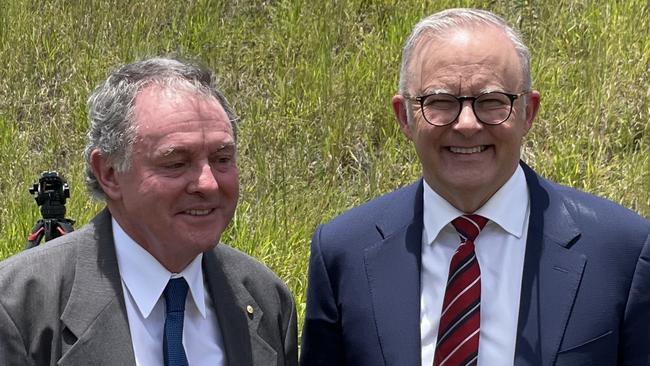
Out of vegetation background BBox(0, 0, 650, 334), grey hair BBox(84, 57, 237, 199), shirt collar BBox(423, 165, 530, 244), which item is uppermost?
grey hair BBox(84, 57, 237, 199)

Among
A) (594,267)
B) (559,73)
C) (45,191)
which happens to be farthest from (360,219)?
(559,73)

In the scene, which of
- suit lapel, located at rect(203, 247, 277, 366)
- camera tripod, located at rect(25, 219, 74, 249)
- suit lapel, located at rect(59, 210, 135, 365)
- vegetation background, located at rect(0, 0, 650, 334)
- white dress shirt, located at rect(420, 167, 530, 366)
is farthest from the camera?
vegetation background, located at rect(0, 0, 650, 334)

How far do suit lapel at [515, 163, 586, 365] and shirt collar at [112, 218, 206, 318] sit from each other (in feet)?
2.90

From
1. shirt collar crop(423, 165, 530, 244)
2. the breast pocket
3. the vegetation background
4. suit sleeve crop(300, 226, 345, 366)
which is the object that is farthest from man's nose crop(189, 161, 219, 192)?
the vegetation background

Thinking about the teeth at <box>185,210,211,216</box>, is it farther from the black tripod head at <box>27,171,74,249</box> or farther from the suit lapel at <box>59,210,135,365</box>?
Answer: the black tripod head at <box>27,171,74,249</box>

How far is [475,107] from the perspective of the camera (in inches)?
130

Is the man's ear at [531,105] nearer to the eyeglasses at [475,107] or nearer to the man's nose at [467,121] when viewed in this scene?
the eyeglasses at [475,107]

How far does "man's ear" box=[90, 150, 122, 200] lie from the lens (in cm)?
331

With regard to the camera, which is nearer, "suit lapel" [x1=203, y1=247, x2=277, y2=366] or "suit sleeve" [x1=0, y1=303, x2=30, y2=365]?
"suit sleeve" [x1=0, y1=303, x2=30, y2=365]

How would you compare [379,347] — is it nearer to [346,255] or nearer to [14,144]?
[346,255]

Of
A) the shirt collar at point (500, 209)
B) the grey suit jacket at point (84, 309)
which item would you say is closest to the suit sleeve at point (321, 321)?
the grey suit jacket at point (84, 309)

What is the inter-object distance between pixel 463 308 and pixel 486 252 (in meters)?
0.18

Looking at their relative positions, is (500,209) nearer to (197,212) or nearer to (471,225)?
(471,225)

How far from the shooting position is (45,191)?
391cm
